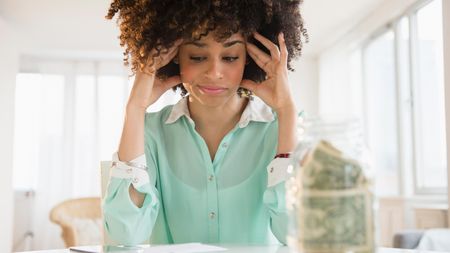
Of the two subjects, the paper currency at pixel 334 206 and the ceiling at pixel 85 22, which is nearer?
the paper currency at pixel 334 206

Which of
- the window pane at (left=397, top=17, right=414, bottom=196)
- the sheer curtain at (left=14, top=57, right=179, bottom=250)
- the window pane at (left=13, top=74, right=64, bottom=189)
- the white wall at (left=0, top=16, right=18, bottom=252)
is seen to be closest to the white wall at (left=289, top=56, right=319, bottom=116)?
the sheer curtain at (left=14, top=57, right=179, bottom=250)

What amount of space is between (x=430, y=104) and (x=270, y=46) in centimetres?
379

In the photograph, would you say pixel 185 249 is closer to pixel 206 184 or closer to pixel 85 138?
pixel 206 184

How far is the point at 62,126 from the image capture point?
709 centimetres

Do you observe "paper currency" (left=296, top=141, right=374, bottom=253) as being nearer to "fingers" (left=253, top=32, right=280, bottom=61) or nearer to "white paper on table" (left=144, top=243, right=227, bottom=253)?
"white paper on table" (left=144, top=243, right=227, bottom=253)

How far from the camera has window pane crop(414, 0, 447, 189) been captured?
4848 millimetres

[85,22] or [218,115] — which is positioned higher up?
[85,22]

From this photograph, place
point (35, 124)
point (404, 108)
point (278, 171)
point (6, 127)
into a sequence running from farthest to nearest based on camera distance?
point (35, 124) → point (6, 127) → point (404, 108) → point (278, 171)

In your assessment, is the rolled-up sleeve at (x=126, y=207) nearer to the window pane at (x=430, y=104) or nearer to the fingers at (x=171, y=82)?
the fingers at (x=171, y=82)

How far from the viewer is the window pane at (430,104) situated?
4848 mm

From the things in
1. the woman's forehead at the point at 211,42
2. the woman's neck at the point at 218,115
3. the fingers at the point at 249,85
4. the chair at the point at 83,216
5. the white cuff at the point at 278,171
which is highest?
the woman's forehead at the point at 211,42

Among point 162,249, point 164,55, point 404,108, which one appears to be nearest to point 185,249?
point 162,249

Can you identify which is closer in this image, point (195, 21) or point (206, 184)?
point (195, 21)

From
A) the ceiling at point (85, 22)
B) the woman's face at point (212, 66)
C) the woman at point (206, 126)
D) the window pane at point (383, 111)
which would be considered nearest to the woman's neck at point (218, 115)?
the woman at point (206, 126)
